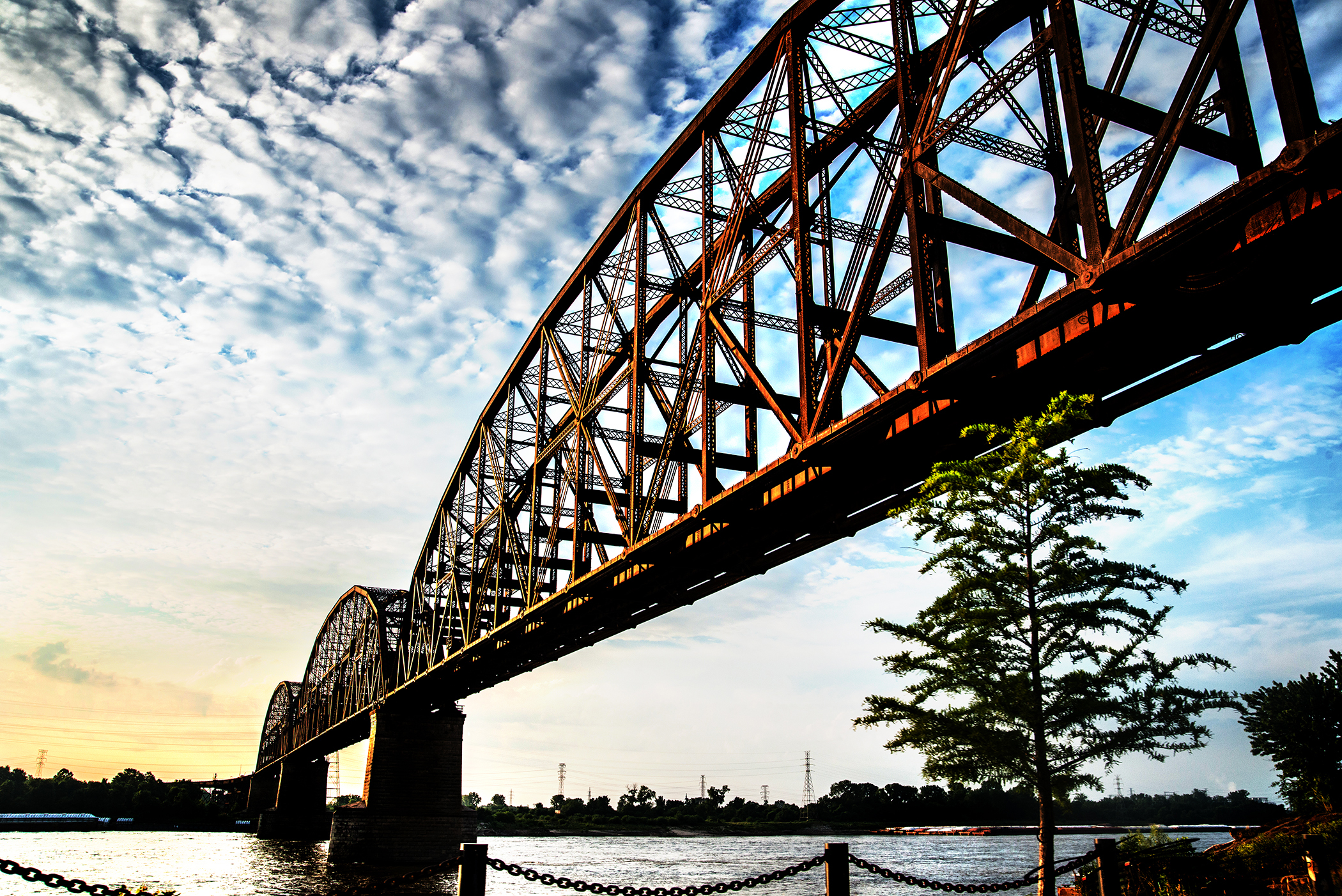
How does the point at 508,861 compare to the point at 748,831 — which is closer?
the point at 508,861

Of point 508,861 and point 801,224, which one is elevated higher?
→ point 801,224

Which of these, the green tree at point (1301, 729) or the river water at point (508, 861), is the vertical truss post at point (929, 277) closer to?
the river water at point (508, 861)

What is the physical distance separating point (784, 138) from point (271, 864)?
60.6 metres

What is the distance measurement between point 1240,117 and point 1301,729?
143ft

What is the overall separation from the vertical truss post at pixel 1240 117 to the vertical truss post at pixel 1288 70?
62.8 inches

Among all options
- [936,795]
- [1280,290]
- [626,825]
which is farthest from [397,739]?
[936,795]

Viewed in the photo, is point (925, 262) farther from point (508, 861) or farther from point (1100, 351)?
point (508, 861)

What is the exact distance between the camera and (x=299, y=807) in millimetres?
104625

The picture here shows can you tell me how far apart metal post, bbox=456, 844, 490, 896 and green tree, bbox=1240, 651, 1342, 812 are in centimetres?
3992

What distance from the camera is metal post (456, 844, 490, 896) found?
11.1 metres

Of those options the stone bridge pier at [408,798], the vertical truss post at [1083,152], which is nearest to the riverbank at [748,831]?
the stone bridge pier at [408,798]

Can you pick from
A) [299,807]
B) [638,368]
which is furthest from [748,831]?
[638,368]

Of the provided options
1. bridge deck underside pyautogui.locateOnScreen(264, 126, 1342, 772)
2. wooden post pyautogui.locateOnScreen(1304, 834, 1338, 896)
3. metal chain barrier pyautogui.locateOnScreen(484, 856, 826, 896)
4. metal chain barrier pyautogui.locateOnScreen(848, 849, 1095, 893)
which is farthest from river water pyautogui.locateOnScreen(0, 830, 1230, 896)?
metal chain barrier pyautogui.locateOnScreen(484, 856, 826, 896)

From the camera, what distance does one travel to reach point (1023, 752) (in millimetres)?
16719
